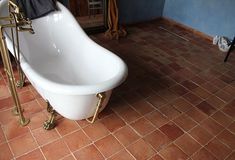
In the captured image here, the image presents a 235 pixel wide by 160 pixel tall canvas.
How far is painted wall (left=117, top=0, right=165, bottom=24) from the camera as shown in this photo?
3158mm

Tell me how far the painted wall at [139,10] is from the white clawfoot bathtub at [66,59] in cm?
132

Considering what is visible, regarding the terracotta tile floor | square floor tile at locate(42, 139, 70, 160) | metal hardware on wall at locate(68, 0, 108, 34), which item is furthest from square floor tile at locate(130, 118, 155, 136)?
metal hardware on wall at locate(68, 0, 108, 34)

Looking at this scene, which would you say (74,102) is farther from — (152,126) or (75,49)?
(75,49)

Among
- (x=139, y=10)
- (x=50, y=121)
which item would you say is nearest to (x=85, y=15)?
(x=139, y=10)

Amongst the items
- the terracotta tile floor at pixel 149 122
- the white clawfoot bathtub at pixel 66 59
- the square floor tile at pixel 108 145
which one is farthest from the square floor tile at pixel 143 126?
the white clawfoot bathtub at pixel 66 59

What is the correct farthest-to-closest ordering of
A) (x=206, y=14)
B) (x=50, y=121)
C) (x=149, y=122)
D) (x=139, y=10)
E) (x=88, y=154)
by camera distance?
(x=139, y=10) → (x=206, y=14) → (x=149, y=122) → (x=50, y=121) → (x=88, y=154)

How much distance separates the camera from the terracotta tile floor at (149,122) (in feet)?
4.67

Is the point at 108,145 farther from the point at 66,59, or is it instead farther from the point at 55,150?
the point at 66,59

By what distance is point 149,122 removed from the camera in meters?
1.68

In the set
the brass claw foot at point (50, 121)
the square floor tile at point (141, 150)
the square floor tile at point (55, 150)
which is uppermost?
the brass claw foot at point (50, 121)

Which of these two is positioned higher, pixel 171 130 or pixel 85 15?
pixel 85 15

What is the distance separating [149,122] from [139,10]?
2.22 meters

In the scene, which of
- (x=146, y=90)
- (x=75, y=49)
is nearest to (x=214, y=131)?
(x=146, y=90)

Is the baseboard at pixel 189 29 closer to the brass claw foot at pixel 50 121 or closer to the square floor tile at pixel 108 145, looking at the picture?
the square floor tile at pixel 108 145
